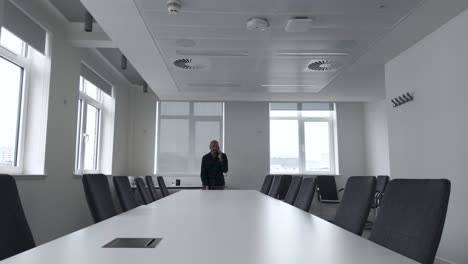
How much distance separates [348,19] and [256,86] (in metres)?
3.02

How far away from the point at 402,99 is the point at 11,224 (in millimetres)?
5023

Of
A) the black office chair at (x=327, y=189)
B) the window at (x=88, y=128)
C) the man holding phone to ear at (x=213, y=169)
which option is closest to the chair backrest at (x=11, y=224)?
the man holding phone to ear at (x=213, y=169)

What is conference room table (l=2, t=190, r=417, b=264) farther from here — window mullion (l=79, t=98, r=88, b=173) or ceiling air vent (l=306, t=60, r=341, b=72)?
window mullion (l=79, t=98, r=88, b=173)

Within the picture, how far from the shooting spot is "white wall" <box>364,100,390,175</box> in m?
8.16

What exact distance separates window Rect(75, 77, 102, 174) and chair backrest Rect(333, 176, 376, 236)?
5320 millimetres

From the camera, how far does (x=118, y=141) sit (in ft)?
26.1

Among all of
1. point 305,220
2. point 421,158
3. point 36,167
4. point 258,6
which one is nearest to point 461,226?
point 421,158

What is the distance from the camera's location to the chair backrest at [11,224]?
4.62 ft

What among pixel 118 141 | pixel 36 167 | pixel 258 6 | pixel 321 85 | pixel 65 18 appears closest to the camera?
pixel 258 6

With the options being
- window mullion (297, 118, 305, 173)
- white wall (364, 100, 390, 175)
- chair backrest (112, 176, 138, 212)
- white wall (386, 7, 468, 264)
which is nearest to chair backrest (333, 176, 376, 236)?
chair backrest (112, 176, 138, 212)

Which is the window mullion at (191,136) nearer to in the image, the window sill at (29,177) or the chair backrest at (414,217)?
the window sill at (29,177)

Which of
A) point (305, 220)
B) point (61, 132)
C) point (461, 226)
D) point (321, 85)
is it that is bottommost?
point (461, 226)

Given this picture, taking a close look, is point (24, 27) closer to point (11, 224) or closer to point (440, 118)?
point (11, 224)

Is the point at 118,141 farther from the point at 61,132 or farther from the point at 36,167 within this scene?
the point at 36,167
